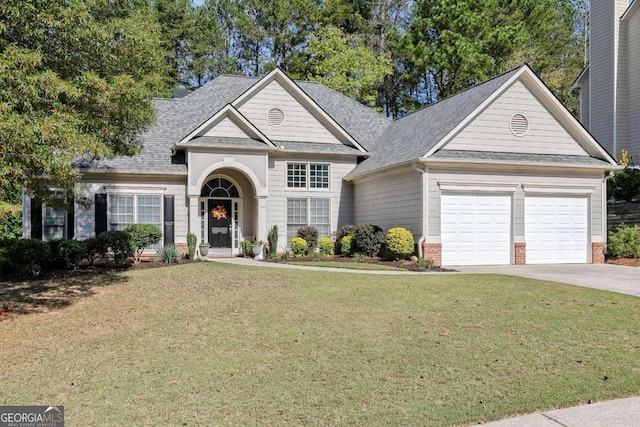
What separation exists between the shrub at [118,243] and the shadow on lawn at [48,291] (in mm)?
1142

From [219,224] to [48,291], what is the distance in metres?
9.17

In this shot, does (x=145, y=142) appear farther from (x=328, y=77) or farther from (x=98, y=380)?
(x=328, y=77)

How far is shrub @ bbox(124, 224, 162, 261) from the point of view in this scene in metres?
16.9

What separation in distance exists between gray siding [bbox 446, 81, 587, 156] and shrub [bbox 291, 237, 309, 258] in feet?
20.0

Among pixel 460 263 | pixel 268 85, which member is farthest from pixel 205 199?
pixel 460 263

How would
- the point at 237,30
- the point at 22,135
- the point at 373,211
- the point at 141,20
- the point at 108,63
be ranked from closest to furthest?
the point at 22,135, the point at 108,63, the point at 141,20, the point at 373,211, the point at 237,30

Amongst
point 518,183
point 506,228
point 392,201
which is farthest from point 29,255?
point 518,183

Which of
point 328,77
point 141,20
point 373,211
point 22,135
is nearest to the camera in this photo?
point 22,135

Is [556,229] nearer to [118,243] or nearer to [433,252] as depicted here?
[433,252]

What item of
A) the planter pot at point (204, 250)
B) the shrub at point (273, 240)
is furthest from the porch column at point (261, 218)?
the planter pot at point (204, 250)

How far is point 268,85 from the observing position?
69.1 feet

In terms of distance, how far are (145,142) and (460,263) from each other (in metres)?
12.3

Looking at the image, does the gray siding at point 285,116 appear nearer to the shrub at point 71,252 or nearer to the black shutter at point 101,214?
the black shutter at point 101,214

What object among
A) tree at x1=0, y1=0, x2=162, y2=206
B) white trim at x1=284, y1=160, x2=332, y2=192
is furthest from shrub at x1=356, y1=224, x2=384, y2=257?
tree at x1=0, y1=0, x2=162, y2=206
